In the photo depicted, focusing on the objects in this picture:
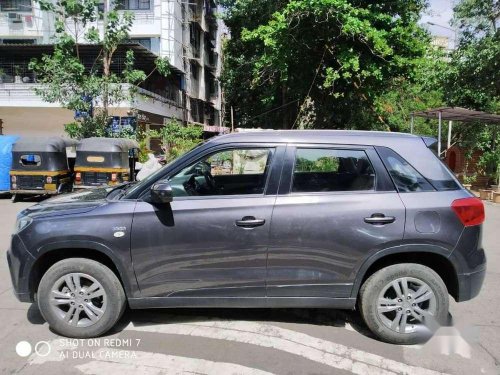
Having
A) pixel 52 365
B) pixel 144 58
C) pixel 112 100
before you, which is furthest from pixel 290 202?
pixel 144 58

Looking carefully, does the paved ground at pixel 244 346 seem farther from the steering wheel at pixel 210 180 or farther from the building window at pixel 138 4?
the building window at pixel 138 4

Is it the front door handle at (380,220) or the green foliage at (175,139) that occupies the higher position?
the green foliage at (175,139)

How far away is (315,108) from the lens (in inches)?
726

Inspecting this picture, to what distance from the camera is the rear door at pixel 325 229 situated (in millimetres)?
3666

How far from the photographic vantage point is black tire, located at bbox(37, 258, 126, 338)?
3.75 meters

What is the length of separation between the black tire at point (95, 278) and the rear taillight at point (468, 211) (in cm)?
287

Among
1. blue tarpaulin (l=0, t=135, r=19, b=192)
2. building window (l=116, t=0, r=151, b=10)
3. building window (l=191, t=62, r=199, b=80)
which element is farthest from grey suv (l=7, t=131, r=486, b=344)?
building window (l=191, t=62, r=199, b=80)

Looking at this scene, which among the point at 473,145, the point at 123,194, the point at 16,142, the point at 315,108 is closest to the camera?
the point at 123,194

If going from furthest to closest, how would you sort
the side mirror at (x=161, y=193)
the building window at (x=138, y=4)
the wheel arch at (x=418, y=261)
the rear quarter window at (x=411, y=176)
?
1. the building window at (x=138, y=4)
2. the rear quarter window at (x=411, y=176)
3. the wheel arch at (x=418, y=261)
4. the side mirror at (x=161, y=193)

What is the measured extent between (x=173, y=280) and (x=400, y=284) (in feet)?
6.23

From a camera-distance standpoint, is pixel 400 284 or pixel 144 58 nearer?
pixel 400 284

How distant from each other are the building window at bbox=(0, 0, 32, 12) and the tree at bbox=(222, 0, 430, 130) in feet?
50.5

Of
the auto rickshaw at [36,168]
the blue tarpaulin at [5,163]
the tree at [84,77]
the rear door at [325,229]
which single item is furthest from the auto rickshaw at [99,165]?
the rear door at [325,229]

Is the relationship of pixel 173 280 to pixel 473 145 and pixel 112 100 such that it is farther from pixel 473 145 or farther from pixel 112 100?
pixel 473 145
